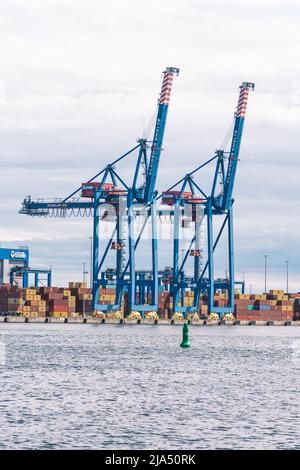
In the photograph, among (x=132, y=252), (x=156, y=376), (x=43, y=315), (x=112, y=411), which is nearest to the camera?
(x=112, y=411)

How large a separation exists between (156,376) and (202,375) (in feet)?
8.93

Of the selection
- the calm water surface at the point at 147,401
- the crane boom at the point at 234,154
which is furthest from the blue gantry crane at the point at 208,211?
the calm water surface at the point at 147,401

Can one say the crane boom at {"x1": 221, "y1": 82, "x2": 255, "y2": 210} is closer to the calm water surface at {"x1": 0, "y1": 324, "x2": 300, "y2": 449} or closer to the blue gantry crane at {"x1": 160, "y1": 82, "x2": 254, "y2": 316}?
the blue gantry crane at {"x1": 160, "y1": 82, "x2": 254, "y2": 316}

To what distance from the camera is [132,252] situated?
144875mm

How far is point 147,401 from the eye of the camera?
45219 mm

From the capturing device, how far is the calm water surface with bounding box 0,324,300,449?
3484 centimetres

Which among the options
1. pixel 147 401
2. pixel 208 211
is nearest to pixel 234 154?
pixel 208 211

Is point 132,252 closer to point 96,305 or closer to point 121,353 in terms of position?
point 96,305

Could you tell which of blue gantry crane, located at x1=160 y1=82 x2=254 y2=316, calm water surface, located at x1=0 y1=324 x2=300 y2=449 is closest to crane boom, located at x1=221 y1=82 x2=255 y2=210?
blue gantry crane, located at x1=160 y1=82 x2=254 y2=316

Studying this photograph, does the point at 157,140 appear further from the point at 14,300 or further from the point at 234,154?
the point at 14,300

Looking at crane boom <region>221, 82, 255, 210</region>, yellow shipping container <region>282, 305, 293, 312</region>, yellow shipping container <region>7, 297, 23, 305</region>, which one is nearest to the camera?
crane boom <region>221, 82, 255, 210</region>

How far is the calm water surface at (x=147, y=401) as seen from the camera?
34844 millimetres
